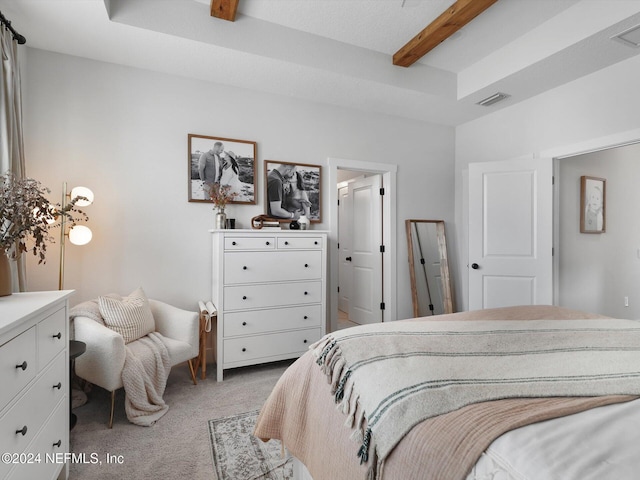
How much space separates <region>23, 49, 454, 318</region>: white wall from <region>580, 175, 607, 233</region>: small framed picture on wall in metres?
3.10

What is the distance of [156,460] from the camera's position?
1.87 metres

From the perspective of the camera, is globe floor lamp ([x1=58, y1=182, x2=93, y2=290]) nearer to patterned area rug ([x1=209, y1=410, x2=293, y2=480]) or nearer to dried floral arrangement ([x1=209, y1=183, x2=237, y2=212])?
dried floral arrangement ([x1=209, y1=183, x2=237, y2=212])

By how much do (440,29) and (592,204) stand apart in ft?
9.63

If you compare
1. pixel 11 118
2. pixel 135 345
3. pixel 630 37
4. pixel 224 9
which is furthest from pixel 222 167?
pixel 630 37

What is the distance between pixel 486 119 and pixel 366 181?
5.36 ft

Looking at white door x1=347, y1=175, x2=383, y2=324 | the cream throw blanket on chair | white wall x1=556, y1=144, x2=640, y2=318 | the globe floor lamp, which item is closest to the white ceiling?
the globe floor lamp

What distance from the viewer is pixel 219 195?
322 centimetres

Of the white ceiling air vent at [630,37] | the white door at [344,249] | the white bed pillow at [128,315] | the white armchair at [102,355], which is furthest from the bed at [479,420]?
the white door at [344,249]

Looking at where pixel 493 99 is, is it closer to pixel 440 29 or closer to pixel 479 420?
pixel 440 29

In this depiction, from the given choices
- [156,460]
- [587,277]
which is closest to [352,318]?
[587,277]

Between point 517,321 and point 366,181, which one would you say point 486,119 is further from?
point 517,321

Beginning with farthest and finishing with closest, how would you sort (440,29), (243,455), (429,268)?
(429,268) < (440,29) < (243,455)

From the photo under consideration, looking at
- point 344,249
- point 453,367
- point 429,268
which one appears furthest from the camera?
point 344,249

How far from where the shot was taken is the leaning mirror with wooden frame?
14.1ft
